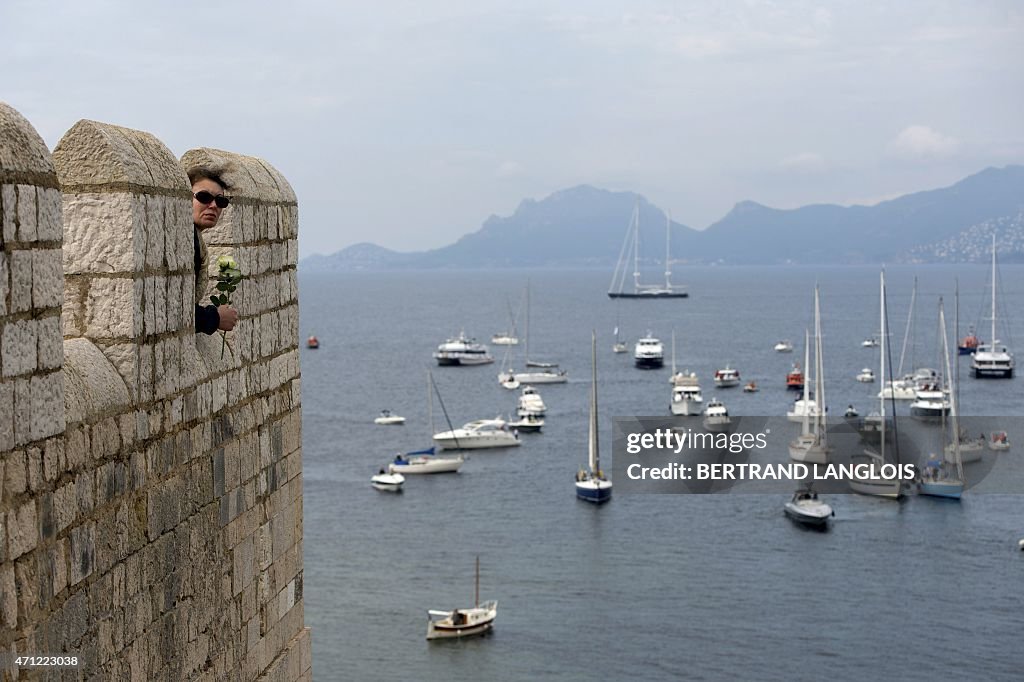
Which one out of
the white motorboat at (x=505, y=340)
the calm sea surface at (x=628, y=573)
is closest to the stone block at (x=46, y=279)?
the calm sea surface at (x=628, y=573)

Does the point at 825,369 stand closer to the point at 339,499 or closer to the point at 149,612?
the point at 339,499

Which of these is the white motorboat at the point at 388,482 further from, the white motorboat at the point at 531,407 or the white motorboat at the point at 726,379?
the white motorboat at the point at 726,379

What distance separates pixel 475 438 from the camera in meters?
62.9

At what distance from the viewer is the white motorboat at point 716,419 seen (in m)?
67.1

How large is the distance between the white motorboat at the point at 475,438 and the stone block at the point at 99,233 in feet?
190

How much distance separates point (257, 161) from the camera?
6.62 m

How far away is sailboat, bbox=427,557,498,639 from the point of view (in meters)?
36.4

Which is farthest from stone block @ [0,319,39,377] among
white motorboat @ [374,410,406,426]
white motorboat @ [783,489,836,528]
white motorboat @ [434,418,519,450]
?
white motorboat @ [374,410,406,426]

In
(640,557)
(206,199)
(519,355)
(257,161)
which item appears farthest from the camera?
(519,355)

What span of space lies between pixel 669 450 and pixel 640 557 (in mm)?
19761

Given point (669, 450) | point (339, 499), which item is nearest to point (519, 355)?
point (669, 450)

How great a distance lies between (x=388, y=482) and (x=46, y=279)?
50599 mm

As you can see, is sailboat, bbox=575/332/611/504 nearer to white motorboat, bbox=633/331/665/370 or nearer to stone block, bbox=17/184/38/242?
white motorboat, bbox=633/331/665/370

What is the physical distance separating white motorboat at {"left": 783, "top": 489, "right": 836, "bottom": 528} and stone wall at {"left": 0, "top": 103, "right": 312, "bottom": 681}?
43.1 meters
